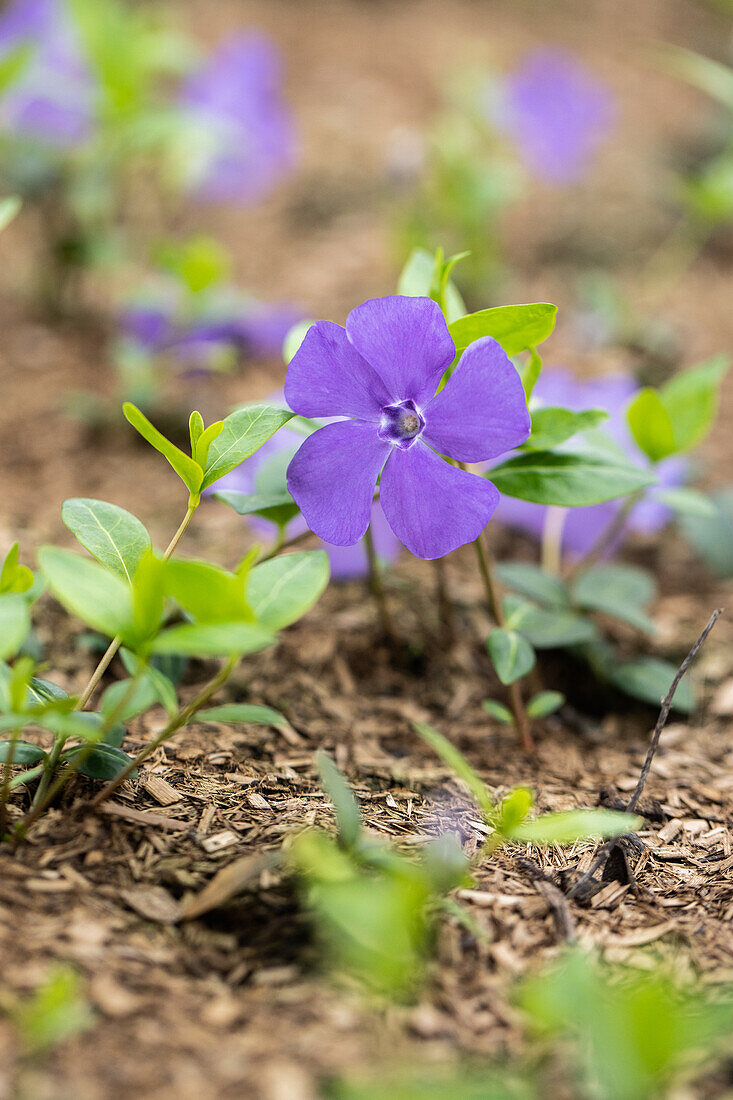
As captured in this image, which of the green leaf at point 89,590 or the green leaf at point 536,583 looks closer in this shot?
the green leaf at point 89,590

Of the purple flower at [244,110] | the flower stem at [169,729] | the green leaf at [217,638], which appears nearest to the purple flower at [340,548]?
the flower stem at [169,729]

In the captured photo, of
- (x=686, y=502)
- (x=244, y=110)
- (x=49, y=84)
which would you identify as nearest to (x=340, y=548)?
(x=686, y=502)

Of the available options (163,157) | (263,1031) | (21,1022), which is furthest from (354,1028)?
(163,157)

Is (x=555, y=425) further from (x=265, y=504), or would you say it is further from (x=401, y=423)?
(x=265, y=504)

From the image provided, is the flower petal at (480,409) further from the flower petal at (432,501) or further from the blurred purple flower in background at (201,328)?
the blurred purple flower in background at (201,328)

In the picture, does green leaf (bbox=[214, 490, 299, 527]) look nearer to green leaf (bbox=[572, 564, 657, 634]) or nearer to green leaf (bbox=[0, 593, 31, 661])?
green leaf (bbox=[0, 593, 31, 661])

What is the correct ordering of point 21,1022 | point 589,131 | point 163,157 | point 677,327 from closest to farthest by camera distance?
point 21,1022 < point 677,327 < point 163,157 < point 589,131

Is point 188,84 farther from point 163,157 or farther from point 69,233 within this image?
point 69,233
